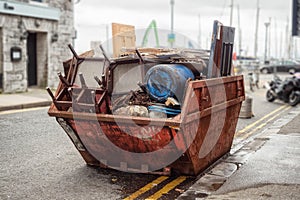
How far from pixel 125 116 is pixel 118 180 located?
107cm

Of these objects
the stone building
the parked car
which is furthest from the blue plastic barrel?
the parked car

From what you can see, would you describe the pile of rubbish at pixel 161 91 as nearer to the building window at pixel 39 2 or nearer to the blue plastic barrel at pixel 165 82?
the blue plastic barrel at pixel 165 82

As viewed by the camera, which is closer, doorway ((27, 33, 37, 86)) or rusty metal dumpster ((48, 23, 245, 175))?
rusty metal dumpster ((48, 23, 245, 175))

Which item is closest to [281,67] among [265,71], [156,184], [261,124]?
[265,71]

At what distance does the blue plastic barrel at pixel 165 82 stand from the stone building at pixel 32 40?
12.5m

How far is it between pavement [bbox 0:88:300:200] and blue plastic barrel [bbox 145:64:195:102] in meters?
1.24

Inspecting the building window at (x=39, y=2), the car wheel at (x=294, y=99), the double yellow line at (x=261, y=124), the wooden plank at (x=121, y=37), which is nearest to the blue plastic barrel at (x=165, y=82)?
the wooden plank at (x=121, y=37)

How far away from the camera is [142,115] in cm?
539

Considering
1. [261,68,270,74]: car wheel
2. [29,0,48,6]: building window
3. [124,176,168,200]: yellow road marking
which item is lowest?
[124,176,168,200]: yellow road marking

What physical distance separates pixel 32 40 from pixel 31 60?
35.3 inches

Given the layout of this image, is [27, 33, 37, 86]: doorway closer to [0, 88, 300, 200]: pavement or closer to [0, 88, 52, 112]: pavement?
[0, 88, 52, 112]: pavement

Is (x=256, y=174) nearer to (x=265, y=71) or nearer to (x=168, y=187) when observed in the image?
(x=168, y=187)

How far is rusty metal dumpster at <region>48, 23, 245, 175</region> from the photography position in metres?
5.30

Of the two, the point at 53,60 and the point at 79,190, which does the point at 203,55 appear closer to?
the point at 79,190
